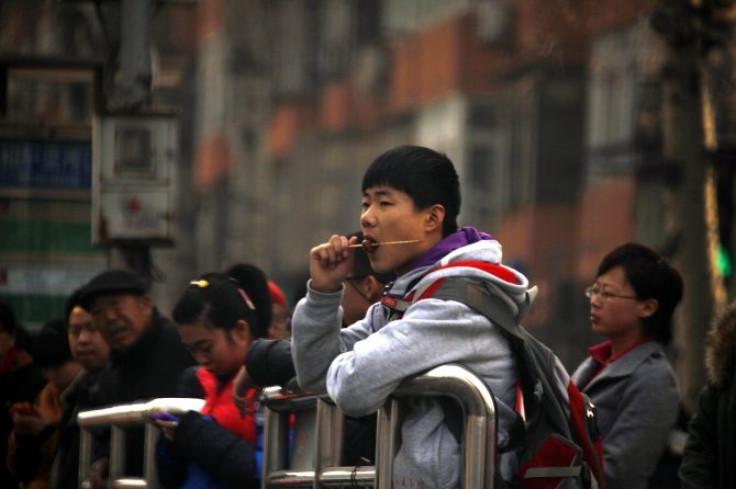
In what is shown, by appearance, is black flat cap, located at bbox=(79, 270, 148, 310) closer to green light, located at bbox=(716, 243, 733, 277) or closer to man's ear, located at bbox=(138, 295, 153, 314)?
man's ear, located at bbox=(138, 295, 153, 314)

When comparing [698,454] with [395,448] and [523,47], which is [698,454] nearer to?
[395,448]

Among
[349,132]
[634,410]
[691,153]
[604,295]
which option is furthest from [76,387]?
[349,132]

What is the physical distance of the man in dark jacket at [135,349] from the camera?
916 cm

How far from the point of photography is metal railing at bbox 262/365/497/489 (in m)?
5.93

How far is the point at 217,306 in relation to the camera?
325 inches

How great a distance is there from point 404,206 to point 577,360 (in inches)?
1012

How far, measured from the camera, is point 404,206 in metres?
6.33

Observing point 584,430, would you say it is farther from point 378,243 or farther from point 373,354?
point 378,243

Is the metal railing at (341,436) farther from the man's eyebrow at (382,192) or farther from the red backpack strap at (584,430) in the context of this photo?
the man's eyebrow at (382,192)

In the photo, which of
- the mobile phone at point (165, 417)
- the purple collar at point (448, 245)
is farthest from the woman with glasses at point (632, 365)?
the purple collar at point (448, 245)

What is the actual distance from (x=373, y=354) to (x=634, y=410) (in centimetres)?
200

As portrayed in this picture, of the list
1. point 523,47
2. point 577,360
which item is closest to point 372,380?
point 577,360

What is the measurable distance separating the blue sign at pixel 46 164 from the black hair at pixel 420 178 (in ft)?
29.9

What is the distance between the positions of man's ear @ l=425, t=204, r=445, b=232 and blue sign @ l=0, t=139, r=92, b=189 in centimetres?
917
